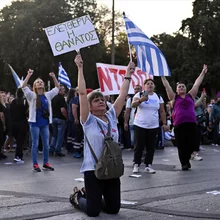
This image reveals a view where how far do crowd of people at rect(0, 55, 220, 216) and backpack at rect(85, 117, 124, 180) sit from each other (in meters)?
0.14

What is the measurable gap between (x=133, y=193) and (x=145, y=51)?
385cm

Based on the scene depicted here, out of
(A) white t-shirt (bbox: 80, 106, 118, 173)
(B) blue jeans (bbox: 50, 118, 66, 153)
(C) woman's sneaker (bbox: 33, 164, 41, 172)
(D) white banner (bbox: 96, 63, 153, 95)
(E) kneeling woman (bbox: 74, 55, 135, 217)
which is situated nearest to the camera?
(E) kneeling woman (bbox: 74, 55, 135, 217)

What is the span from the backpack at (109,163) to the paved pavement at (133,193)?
1.61 ft

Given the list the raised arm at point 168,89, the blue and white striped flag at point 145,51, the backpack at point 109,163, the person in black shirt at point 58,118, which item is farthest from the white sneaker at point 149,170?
the person in black shirt at point 58,118

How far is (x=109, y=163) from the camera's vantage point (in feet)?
19.3

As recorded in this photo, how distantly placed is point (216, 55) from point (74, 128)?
42.7 m

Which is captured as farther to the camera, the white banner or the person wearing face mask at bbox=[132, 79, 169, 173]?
the white banner

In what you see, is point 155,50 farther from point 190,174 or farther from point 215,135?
point 215,135

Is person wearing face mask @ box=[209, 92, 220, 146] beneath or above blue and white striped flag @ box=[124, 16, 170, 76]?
beneath

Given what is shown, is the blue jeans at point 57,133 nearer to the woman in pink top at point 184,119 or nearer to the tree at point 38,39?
the woman in pink top at point 184,119

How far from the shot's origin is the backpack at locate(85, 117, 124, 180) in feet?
19.3

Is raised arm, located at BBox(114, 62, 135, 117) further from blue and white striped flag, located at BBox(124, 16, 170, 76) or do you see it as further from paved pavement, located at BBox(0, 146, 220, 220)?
blue and white striped flag, located at BBox(124, 16, 170, 76)

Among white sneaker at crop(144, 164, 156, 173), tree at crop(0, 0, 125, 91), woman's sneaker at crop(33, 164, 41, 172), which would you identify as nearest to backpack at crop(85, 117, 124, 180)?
white sneaker at crop(144, 164, 156, 173)

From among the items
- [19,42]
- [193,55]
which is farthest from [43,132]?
[193,55]
